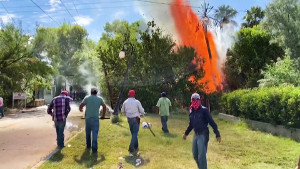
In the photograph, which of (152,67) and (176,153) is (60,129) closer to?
(176,153)

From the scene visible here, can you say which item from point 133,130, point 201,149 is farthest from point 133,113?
point 201,149

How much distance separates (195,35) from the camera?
3688cm

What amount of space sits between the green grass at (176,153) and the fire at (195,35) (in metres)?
21.9

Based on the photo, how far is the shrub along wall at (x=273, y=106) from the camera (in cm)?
1180

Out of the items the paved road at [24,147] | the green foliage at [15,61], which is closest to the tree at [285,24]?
the green foliage at [15,61]

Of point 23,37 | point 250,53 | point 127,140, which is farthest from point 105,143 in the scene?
point 250,53

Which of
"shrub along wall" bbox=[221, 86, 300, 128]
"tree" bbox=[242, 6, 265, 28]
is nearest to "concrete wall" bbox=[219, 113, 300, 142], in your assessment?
"shrub along wall" bbox=[221, 86, 300, 128]

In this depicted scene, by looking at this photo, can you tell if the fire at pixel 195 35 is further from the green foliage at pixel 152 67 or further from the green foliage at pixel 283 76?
the green foliage at pixel 283 76

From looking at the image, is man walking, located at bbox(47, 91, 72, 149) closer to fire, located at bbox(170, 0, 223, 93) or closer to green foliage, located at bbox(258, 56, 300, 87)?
green foliage, located at bbox(258, 56, 300, 87)

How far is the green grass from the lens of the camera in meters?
8.06

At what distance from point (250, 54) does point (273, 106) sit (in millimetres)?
18966

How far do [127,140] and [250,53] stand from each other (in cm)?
2284

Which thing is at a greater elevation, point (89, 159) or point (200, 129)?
point (200, 129)

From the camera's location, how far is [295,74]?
725 inches
